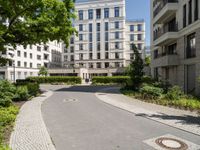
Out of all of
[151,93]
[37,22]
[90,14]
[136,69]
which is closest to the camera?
[37,22]

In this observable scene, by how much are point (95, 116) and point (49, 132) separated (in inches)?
130

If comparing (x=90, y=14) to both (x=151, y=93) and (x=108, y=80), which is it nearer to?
(x=108, y=80)

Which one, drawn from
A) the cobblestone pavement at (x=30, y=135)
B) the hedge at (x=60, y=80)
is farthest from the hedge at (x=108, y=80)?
the cobblestone pavement at (x=30, y=135)

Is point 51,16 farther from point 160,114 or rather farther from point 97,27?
point 97,27

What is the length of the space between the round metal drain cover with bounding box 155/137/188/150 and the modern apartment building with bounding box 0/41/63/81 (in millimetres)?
37492

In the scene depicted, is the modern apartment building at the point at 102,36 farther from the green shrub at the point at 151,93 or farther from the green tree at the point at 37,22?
the green tree at the point at 37,22

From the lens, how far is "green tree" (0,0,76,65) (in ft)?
44.2

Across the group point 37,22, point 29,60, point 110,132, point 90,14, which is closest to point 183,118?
point 110,132

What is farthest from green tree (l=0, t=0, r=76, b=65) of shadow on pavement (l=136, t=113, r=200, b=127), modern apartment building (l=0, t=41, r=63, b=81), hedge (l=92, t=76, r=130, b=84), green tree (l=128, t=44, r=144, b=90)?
modern apartment building (l=0, t=41, r=63, b=81)

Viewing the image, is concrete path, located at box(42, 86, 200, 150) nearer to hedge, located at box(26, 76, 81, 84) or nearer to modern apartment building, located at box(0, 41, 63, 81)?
hedge, located at box(26, 76, 81, 84)

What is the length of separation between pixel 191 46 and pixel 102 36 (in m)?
44.9

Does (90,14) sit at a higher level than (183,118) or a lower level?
higher

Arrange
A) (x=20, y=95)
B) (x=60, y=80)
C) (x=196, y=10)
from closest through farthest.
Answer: (x=20, y=95), (x=196, y=10), (x=60, y=80)

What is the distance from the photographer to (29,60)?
55281mm
